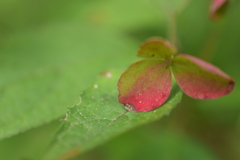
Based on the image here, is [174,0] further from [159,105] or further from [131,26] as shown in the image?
[159,105]

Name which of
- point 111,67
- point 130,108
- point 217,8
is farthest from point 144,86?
point 111,67

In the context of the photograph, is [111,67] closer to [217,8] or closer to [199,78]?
[217,8]

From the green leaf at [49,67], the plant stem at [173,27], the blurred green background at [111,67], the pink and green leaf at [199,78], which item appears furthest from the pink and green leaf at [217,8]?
the green leaf at [49,67]

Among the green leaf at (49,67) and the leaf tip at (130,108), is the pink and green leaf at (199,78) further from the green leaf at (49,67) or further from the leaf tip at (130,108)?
the green leaf at (49,67)

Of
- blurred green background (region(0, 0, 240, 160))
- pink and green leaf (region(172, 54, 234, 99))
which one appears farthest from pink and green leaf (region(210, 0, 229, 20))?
pink and green leaf (region(172, 54, 234, 99))

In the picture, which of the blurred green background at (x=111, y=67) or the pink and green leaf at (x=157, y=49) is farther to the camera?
the blurred green background at (x=111, y=67)

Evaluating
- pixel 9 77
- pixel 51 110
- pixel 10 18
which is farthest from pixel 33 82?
pixel 10 18

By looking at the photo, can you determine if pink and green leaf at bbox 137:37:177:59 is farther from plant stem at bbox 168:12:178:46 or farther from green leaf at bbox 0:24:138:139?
plant stem at bbox 168:12:178:46
